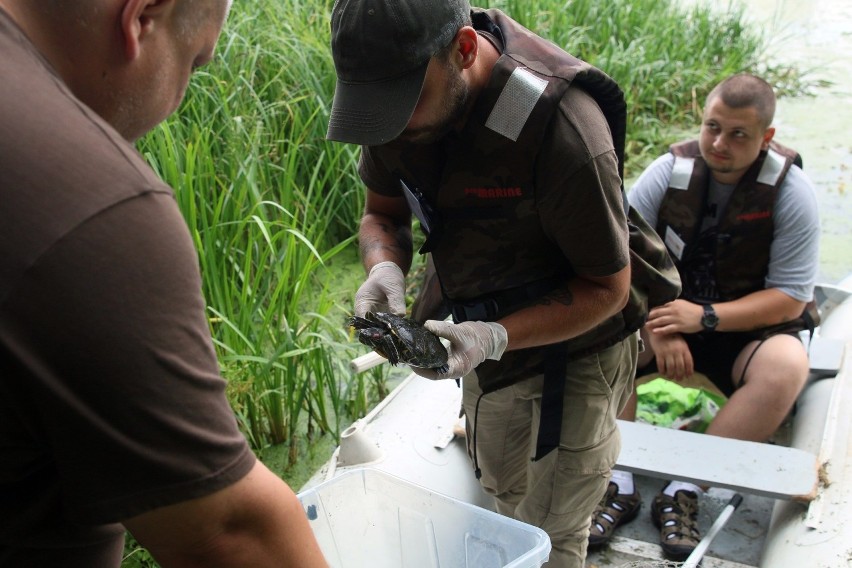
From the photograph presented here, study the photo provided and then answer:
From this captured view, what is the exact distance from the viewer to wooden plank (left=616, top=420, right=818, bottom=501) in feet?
7.34

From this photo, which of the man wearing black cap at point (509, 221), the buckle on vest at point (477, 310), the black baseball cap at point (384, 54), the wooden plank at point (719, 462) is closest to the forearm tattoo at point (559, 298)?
the man wearing black cap at point (509, 221)

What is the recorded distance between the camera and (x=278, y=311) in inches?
114

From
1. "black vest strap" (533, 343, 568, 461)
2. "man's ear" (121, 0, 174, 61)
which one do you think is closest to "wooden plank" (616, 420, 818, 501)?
"black vest strap" (533, 343, 568, 461)

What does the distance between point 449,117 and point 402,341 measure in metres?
0.40

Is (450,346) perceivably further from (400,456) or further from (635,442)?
(635,442)

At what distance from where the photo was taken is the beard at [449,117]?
5.14 ft

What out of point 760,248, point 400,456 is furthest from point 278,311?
point 760,248

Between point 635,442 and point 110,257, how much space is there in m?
2.01

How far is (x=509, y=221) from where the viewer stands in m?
1.68

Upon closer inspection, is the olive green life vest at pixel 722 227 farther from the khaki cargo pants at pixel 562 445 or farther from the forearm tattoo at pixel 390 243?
the forearm tattoo at pixel 390 243

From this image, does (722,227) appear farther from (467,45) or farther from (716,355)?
Answer: (467,45)

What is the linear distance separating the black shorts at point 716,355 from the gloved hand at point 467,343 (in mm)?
1233

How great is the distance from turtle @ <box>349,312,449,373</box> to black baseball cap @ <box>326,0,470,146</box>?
Answer: 1.04ft

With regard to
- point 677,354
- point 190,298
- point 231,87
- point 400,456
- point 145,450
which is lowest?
point 400,456
